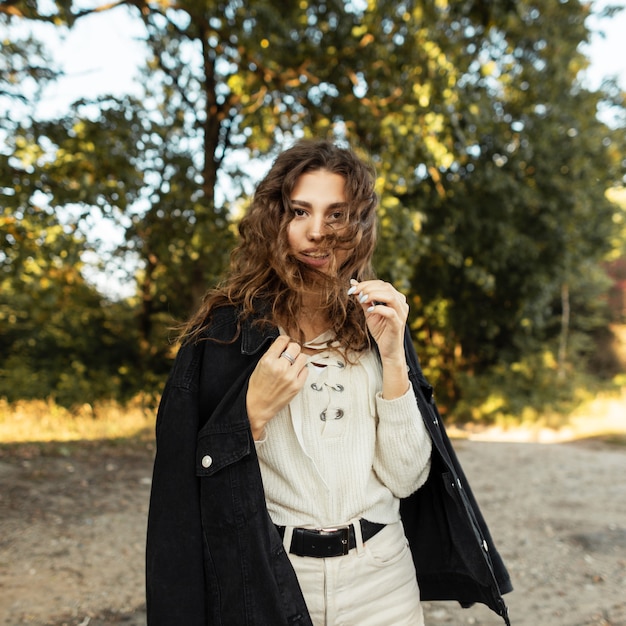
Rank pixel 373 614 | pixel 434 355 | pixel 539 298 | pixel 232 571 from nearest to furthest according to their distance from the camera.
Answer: pixel 232 571, pixel 373 614, pixel 539 298, pixel 434 355

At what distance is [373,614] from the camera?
1636 millimetres

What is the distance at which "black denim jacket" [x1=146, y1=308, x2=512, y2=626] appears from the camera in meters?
1.47

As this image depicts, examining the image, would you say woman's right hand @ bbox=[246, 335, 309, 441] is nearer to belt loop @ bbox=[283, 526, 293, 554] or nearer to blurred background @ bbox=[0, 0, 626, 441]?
belt loop @ bbox=[283, 526, 293, 554]

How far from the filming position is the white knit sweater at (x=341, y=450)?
5.35 feet

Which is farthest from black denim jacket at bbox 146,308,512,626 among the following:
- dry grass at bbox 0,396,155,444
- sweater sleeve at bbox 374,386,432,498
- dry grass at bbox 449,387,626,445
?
dry grass at bbox 449,387,626,445

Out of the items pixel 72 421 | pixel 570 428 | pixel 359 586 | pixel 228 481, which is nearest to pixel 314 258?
pixel 228 481

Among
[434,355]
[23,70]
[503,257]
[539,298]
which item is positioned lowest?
[434,355]

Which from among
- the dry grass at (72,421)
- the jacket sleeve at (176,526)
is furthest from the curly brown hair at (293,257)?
the dry grass at (72,421)

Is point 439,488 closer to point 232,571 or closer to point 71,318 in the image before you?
point 232,571

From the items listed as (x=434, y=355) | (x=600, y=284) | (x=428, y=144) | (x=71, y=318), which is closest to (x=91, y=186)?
(x=428, y=144)

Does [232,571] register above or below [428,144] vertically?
below

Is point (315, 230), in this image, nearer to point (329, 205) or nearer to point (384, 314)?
point (329, 205)

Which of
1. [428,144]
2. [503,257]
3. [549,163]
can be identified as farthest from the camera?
[503,257]

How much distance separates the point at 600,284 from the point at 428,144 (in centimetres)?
1068
